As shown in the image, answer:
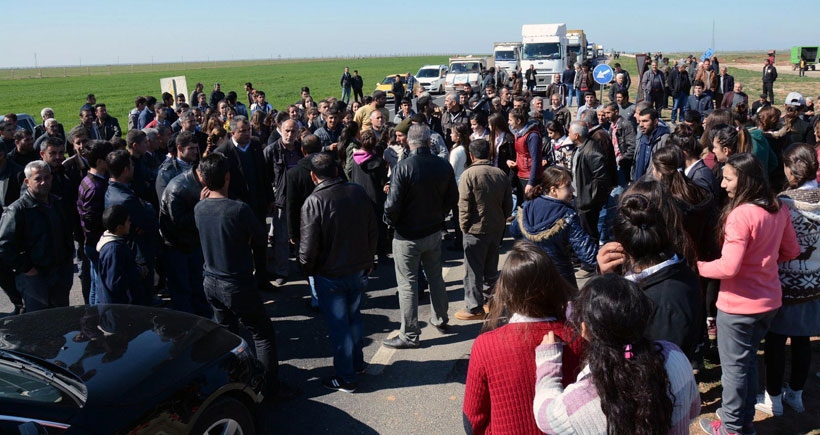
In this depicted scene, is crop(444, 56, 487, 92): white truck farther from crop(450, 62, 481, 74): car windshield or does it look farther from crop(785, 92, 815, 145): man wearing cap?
crop(785, 92, 815, 145): man wearing cap

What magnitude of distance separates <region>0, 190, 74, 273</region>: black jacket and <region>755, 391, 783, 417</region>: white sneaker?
5.88m

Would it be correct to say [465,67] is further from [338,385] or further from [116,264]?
[116,264]

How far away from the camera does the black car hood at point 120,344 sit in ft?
11.1

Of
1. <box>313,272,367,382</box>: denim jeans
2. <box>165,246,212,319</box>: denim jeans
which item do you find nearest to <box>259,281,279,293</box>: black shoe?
<box>165,246,212,319</box>: denim jeans

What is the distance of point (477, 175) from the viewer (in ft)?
19.9

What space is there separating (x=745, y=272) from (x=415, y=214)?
8.91ft

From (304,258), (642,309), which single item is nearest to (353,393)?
(304,258)

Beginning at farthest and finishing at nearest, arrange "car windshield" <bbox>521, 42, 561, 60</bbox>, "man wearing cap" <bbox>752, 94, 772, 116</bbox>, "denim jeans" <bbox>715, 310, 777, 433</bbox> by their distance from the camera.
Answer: "car windshield" <bbox>521, 42, 561, 60</bbox>
"man wearing cap" <bbox>752, 94, 772, 116</bbox>
"denim jeans" <bbox>715, 310, 777, 433</bbox>

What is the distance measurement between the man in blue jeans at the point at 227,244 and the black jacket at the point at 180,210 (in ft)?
3.30

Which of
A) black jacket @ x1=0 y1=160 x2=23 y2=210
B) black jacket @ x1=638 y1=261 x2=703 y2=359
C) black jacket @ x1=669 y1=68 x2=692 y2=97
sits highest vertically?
black jacket @ x1=669 y1=68 x2=692 y2=97

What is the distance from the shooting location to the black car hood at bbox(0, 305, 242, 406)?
3395 mm

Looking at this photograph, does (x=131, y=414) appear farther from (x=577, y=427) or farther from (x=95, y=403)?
(x=577, y=427)

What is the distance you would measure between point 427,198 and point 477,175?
0.68 meters

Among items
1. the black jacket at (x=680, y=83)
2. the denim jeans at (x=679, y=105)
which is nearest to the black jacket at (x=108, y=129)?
the black jacket at (x=680, y=83)
